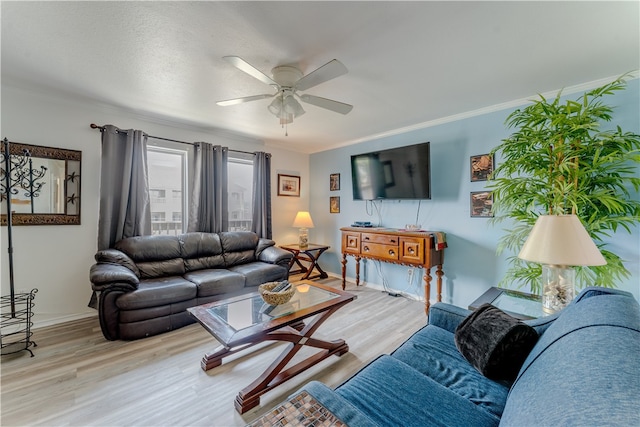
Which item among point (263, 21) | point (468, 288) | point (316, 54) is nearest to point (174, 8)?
point (263, 21)

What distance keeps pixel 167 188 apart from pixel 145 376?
2501mm

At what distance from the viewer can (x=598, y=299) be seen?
1.04m

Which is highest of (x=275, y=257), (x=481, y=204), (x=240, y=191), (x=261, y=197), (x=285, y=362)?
(x=240, y=191)

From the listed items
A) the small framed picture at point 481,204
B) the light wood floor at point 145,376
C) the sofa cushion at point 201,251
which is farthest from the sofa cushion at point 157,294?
the small framed picture at point 481,204

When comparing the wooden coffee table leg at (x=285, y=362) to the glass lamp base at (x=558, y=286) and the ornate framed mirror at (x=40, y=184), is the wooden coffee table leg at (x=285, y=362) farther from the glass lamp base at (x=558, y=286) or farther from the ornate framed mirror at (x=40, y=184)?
the ornate framed mirror at (x=40, y=184)

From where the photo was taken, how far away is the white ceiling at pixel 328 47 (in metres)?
1.54

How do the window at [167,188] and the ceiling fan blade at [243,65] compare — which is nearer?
the ceiling fan blade at [243,65]

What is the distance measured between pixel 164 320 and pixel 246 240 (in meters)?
1.55

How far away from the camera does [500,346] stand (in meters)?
1.23

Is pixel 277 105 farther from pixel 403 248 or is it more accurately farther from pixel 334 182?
pixel 334 182

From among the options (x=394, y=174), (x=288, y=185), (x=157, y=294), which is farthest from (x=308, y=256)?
(x=157, y=294)

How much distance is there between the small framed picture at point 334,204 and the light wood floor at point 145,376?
7.42ft

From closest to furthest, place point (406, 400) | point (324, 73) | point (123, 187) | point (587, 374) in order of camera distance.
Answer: point (587, 374)
point (406, 400)
point (324, 73)
point (123, 187)

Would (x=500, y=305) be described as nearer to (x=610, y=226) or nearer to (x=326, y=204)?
(x=610, y=226)
